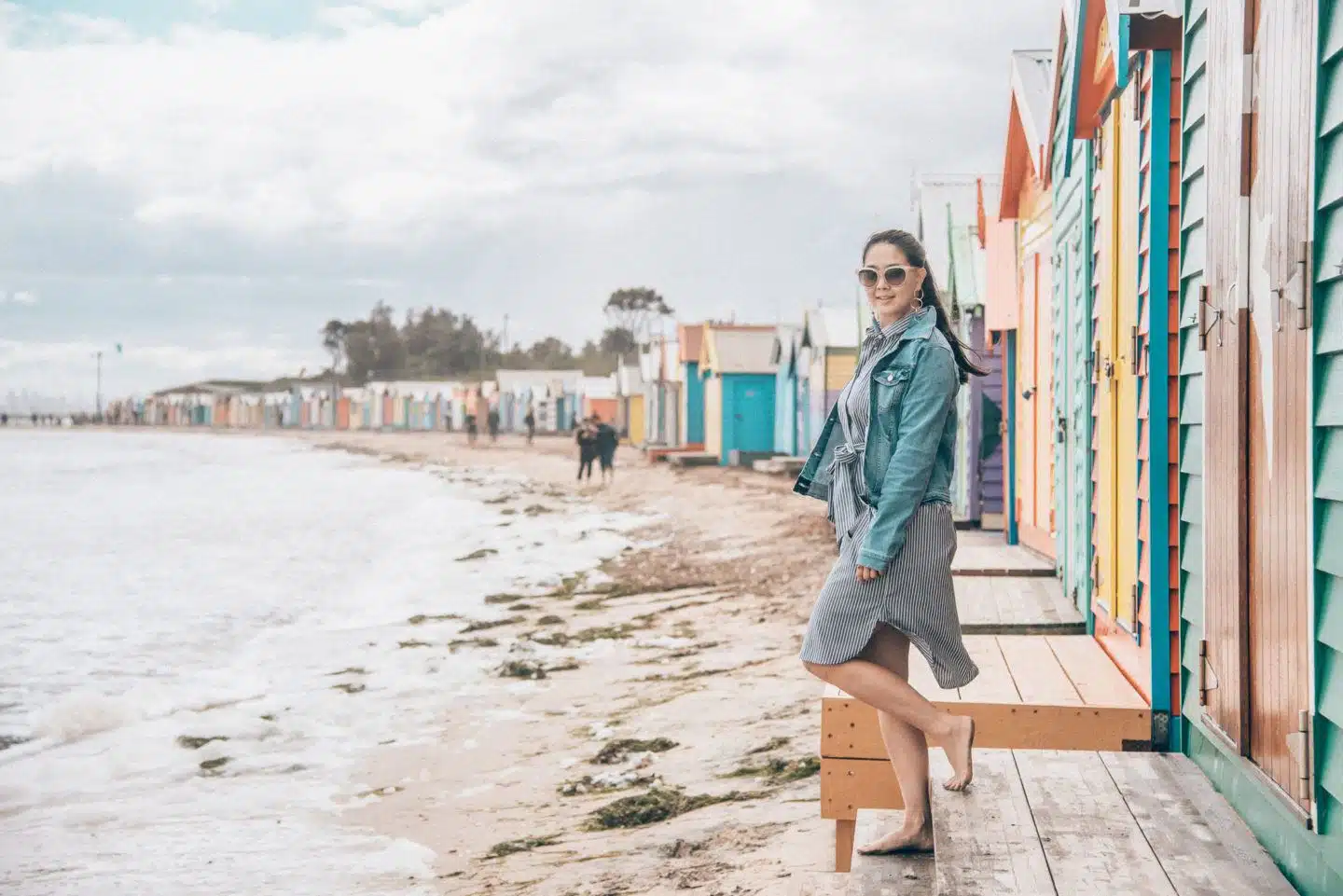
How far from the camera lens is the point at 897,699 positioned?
3.46m

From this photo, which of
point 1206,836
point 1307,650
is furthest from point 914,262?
point 1206,836

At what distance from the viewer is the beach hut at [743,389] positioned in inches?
1275

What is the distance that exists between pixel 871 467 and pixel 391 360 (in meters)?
130

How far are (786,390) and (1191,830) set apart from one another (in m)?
27.5

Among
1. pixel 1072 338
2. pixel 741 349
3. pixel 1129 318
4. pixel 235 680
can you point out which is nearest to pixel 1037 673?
pixel 1129 318

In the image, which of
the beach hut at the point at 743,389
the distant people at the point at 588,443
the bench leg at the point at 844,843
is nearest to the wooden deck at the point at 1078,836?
the bench leg at the point at 844,843

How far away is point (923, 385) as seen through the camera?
11.1 feet

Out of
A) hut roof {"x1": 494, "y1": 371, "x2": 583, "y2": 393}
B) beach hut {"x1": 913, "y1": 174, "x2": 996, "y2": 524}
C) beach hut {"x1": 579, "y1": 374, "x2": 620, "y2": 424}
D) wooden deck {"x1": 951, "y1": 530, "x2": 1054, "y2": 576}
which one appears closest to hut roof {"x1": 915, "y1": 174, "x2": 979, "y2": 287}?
beach hut {"x1": 913, "y1": 174, "x2": 996, "y2": 524}

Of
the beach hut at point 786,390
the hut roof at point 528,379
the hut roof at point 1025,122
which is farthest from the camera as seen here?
the hut roof at point 528,379

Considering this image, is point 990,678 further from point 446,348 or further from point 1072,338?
point 446,348

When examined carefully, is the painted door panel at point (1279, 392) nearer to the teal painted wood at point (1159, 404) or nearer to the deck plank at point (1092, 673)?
the teal painted wood at point (1159, 404)

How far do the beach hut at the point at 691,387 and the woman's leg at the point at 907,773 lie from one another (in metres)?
32.6

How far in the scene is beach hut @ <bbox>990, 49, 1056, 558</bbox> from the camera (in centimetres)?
843

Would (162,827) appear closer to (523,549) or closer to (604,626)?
(604,626)
